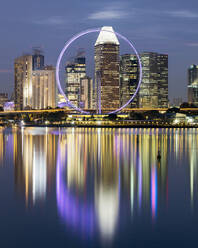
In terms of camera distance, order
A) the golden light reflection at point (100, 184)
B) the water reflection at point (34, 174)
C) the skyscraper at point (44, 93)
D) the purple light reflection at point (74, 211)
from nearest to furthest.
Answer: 1. the purple light reflection at point (74, 211)
2. the golden light reflection at point (100, 184)
3. the water reflection at point (34, 174)
4. the skyscraper at point (44, 93)

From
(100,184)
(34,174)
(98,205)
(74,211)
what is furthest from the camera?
(34,174)

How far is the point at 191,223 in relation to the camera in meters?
11.5

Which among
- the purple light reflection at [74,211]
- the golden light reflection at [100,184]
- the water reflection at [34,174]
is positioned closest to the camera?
the purple light reflection at [74,211]

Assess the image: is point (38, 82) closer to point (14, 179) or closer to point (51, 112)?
point (51, 112)

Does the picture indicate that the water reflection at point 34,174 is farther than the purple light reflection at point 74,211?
Yes

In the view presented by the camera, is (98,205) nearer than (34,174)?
Yes

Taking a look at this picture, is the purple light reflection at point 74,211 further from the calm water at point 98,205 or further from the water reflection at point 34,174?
the water reflection at point 34,174

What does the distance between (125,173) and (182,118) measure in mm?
94463

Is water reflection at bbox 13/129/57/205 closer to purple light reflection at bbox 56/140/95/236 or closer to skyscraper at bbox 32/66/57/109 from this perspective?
purple light reflection at bbox 56/140/95/236

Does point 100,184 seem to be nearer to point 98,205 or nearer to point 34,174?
point 34,174

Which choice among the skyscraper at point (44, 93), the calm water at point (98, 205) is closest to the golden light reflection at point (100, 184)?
the calm water at point (98, 205)

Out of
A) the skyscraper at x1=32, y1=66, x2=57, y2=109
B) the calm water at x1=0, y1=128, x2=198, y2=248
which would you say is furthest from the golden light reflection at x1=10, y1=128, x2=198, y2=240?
the skyscraper at x1=32, y1=66, x2=57, y2=109

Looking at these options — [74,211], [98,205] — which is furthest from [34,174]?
[74,211]

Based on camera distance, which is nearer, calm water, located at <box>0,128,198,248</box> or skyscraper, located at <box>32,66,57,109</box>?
calm water, located at <box>0,128,198,248</box>
